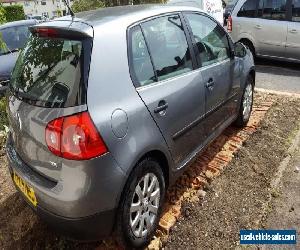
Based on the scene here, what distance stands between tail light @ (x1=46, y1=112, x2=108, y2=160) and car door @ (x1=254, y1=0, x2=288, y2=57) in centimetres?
703

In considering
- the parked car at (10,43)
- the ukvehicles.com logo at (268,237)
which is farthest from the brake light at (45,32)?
the parked car at (10,43)

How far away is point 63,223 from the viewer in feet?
8.18

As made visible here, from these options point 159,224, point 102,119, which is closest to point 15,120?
point 102,119

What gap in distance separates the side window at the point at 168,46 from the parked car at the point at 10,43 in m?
4.67

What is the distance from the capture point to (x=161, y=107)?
2.88 m

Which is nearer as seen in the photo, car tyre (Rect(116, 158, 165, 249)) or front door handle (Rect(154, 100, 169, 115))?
car tyre (Rect(116, 158, 165, 249))

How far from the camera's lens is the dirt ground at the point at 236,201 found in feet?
10.2

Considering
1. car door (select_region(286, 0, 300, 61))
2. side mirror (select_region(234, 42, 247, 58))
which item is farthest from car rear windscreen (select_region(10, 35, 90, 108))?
car door (select_region(286, 0, 300, 61))

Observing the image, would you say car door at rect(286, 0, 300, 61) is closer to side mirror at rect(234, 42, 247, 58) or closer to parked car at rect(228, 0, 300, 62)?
parked car at rect(228, 0, 300, 62)

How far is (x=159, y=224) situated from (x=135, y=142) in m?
1.02

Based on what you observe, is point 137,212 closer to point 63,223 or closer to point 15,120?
point 63,223

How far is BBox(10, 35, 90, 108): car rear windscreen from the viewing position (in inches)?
94.7

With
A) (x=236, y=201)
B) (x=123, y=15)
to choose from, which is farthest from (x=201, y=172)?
(x=123, y=15)

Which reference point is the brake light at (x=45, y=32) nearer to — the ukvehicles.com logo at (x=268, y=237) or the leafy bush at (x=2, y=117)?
the ukvehicles.com logo at (x=268, y=237)
